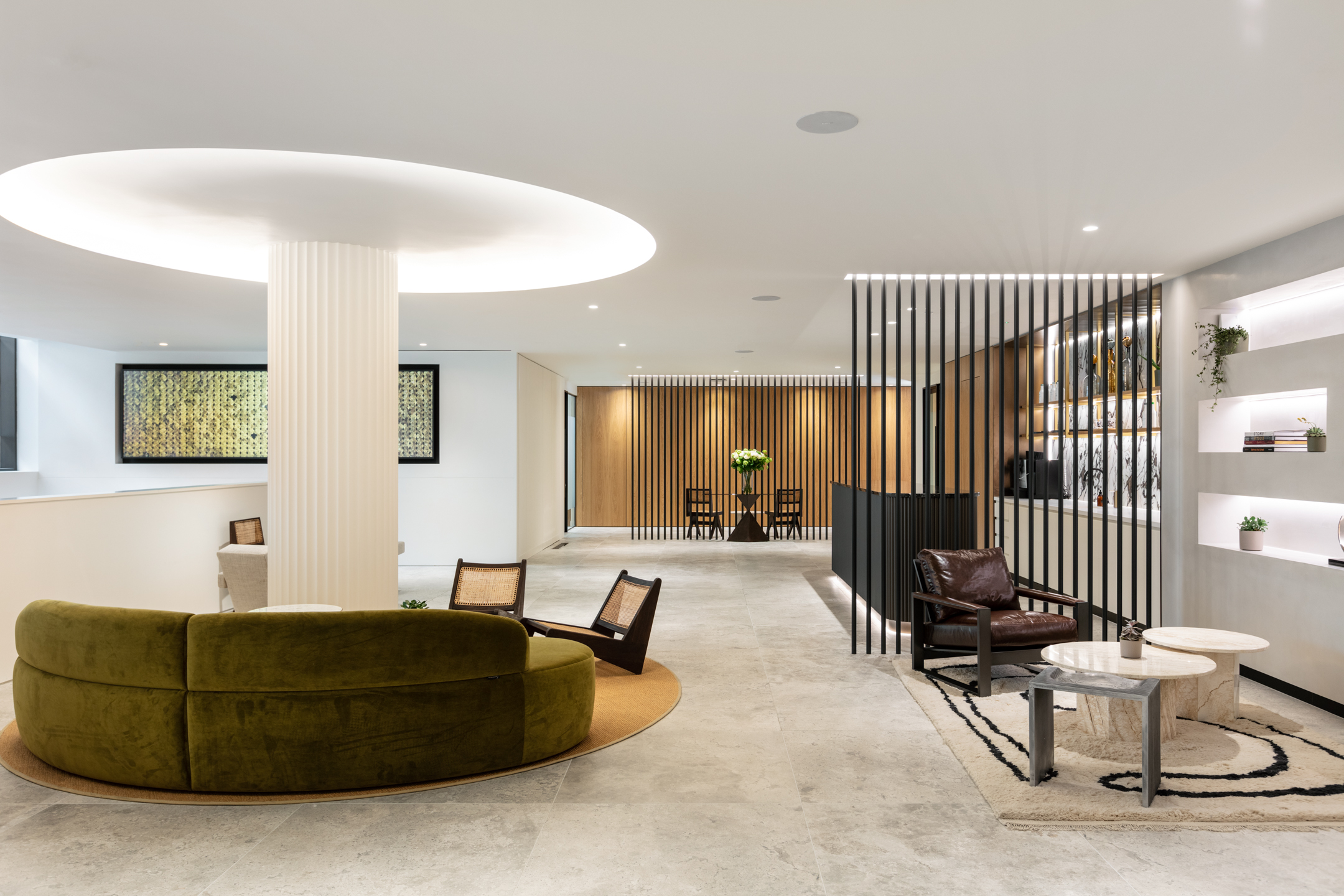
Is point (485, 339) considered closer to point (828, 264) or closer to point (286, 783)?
point (828, 264)

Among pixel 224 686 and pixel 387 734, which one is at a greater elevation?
pixel 224 686

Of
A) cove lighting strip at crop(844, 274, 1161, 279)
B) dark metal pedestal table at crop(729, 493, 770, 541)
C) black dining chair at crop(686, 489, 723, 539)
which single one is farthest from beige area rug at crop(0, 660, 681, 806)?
black dining chair at crop(686, 489, 723, 539)

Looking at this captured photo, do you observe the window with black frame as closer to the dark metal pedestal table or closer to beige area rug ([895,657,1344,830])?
the dark metal pedestal table

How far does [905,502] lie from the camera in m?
A: 6.94

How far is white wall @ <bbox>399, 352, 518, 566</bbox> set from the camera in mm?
11094

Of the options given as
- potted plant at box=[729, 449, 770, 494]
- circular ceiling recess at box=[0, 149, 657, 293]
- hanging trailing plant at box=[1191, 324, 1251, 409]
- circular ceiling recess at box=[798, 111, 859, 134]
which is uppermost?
circular ceiling recess at box=[0, 149, 657, 293]

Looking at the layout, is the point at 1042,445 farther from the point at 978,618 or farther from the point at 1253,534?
the point at 978,618

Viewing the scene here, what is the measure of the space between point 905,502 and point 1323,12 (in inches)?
187

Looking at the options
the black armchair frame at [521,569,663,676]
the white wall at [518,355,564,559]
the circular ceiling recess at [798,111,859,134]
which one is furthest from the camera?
the white wall at [518,355,564,559]

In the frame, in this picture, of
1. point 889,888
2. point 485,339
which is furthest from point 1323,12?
point 485,339

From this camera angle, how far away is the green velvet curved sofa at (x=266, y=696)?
3.46 m

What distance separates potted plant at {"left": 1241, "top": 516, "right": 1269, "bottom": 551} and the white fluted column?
555 centimetres

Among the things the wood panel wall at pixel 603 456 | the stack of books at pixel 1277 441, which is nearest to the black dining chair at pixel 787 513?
the wood panel wall at pixel 603 456

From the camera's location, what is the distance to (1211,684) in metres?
4.56
